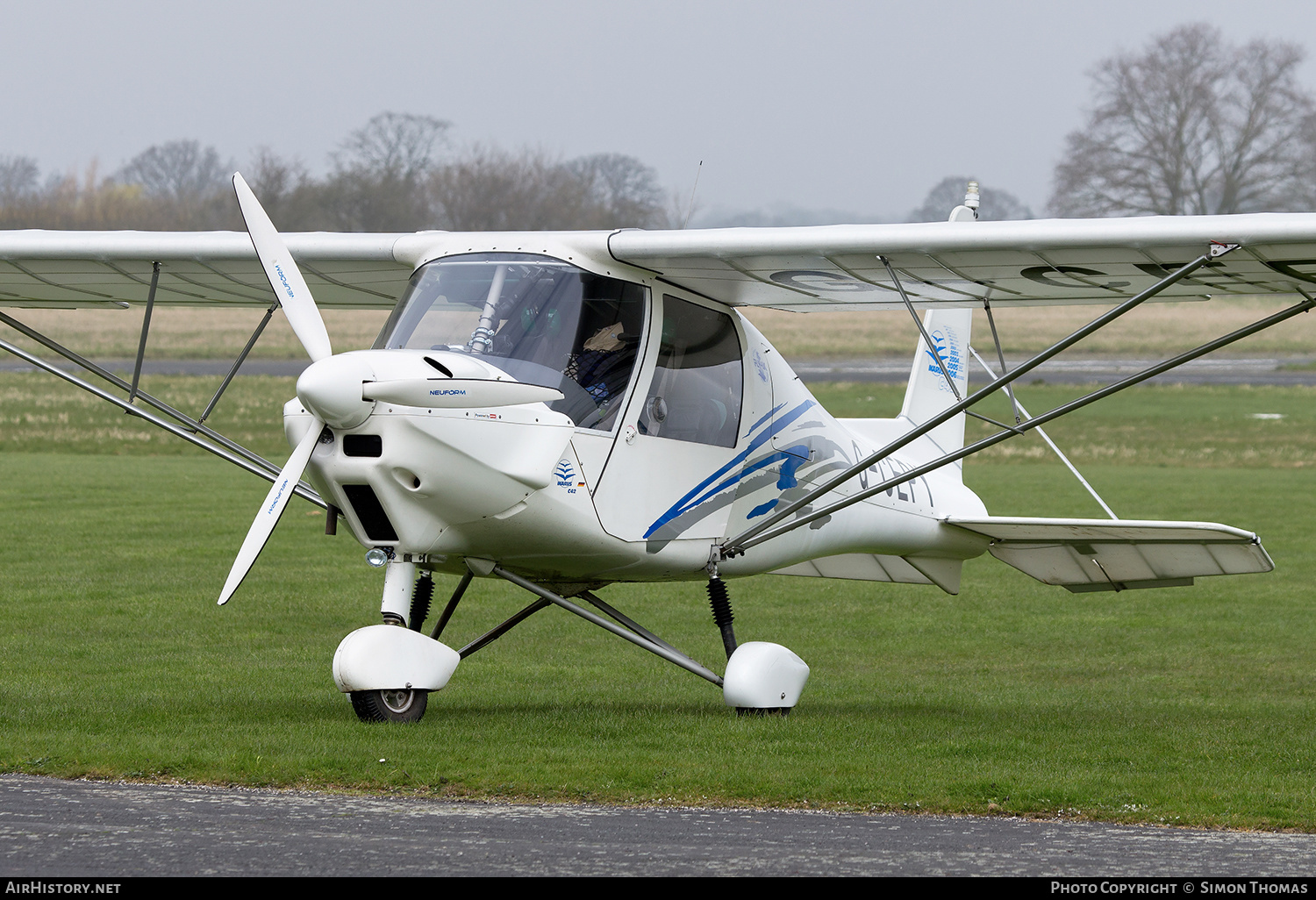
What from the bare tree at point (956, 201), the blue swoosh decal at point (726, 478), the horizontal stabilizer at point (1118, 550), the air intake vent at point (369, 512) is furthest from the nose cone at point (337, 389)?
the bare tree at point (956, 201)

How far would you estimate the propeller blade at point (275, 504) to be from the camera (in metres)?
8.12

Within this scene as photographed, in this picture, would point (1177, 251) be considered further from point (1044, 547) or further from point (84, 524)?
point (84, 524)

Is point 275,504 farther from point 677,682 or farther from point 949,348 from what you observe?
point 949,348

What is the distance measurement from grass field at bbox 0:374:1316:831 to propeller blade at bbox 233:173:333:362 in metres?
2.27

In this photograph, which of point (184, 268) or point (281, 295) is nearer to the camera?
point (281, 295)

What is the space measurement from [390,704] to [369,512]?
3.66 ft

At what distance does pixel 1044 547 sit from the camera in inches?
453

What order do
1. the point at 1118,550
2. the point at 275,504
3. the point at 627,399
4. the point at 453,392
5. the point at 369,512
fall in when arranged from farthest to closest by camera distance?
the point at 1118,550, the point at 627,399, the point at 369,512, the point at 275,504, the point at 453,392

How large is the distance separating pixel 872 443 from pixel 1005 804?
517 cm

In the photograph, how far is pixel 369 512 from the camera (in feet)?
28.0

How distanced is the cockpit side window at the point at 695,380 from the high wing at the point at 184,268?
1876 mm

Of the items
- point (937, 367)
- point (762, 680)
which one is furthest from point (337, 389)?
point (937, 367)

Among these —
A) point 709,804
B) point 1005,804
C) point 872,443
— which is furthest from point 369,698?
point 872,443

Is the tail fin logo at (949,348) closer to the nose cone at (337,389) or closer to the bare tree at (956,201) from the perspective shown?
the nose cone at (337,389)
